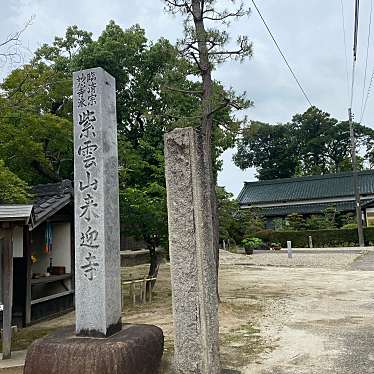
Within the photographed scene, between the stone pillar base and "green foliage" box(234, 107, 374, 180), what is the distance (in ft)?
134

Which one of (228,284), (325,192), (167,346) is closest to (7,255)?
(167,346)

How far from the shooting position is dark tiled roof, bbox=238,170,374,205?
126 ft

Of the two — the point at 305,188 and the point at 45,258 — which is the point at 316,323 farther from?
the point at 305,188

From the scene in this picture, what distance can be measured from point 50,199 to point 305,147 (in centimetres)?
4212

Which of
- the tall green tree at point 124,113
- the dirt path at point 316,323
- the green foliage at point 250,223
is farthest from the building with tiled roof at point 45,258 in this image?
the green foliage at point 250,223

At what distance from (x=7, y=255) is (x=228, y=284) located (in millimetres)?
8022

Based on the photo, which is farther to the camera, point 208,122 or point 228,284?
point 228,284

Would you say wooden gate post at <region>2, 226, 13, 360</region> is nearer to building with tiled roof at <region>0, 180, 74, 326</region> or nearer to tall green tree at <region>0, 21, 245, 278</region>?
building with tiled roof at <region>0, 180, 74, 326</region>

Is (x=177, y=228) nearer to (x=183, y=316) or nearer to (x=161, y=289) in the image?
(x=183, y=316)

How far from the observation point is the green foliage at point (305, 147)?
45.8 meters

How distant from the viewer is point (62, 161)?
47.5ft

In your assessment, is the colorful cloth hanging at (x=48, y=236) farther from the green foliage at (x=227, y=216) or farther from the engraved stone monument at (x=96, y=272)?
the green foliage at (x=227, y=216)

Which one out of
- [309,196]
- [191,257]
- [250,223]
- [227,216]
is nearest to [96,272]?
[191,257]

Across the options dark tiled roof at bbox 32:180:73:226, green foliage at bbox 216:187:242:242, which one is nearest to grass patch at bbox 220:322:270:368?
dark tiled roof at bbox 32:180:73:226
